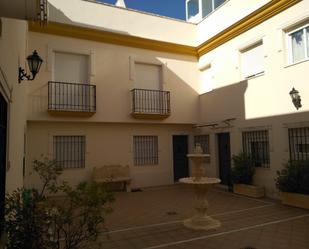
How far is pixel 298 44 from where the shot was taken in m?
8.99

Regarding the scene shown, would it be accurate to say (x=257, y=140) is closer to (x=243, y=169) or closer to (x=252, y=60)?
(x=243, y=169)

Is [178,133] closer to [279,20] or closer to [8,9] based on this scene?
[279,20]

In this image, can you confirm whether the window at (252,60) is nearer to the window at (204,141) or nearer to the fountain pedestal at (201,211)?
the window at (204,141)

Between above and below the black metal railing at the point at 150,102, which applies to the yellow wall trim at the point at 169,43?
above

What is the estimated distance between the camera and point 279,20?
938 cm

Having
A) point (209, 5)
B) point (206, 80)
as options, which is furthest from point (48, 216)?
point (209, 5)

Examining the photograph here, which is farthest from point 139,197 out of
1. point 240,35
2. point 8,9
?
point 8,9

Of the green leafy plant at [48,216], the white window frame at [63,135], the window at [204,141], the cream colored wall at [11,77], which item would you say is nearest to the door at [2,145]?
the cream colored wall at [11,77]

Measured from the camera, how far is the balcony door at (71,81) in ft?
35.1

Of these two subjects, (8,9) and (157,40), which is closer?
(8,9)

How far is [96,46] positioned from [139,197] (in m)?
6.24

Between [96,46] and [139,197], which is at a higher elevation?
[96,46]

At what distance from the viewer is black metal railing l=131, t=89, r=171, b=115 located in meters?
11.9

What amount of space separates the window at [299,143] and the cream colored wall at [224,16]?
4.65 m
